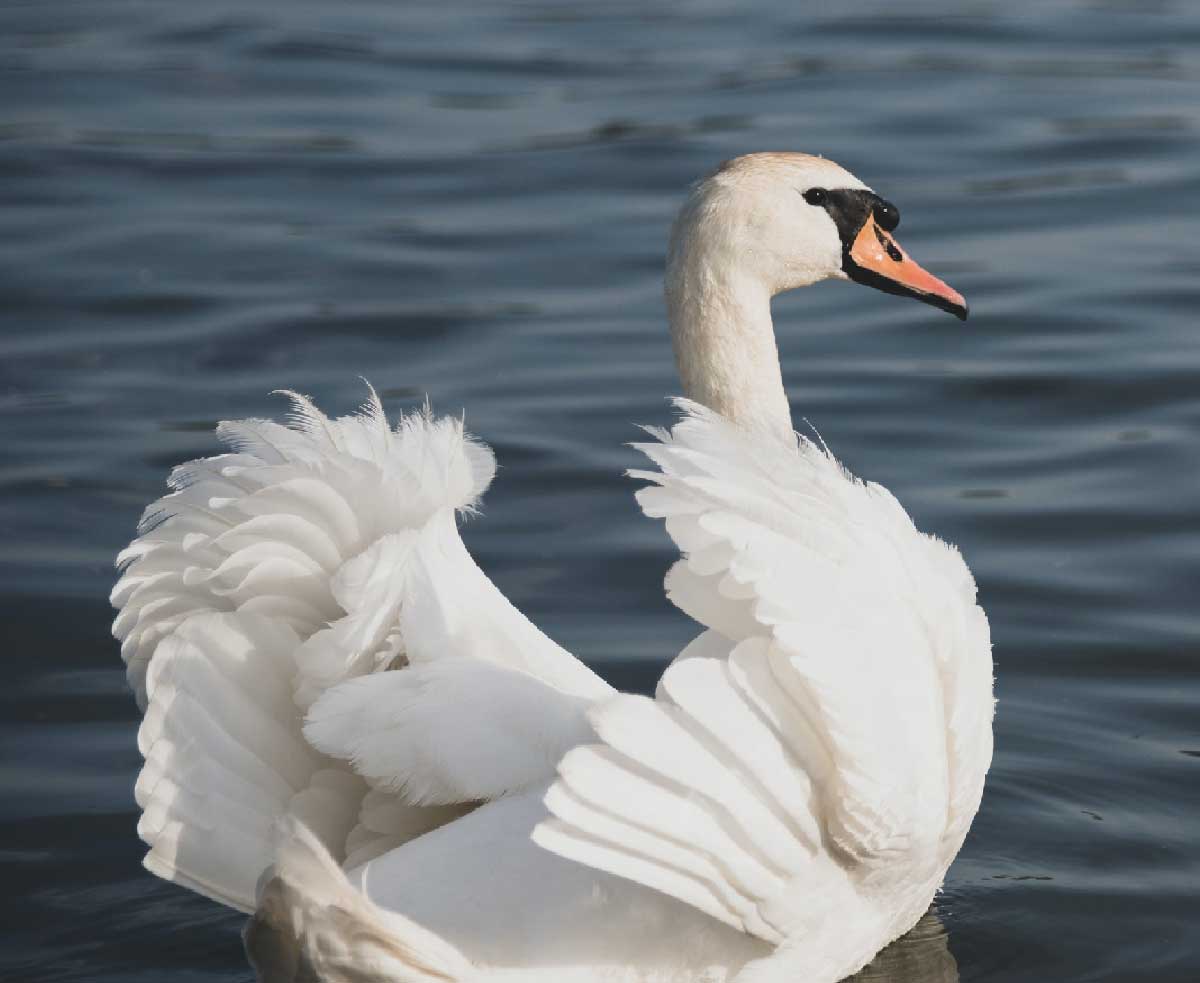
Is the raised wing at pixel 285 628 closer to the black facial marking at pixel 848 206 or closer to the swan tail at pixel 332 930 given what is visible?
the swan tail at pixel 332 930

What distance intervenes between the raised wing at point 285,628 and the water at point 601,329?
830 mm

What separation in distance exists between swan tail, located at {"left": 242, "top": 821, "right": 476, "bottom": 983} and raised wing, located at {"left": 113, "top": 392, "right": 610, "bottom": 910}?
414mm

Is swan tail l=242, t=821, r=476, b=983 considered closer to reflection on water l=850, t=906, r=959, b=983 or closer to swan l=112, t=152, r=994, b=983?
swan l=112, t=152, r=994, b=983

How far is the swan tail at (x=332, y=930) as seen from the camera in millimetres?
3562

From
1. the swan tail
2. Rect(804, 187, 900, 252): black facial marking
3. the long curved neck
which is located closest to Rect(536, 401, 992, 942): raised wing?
the swan tail

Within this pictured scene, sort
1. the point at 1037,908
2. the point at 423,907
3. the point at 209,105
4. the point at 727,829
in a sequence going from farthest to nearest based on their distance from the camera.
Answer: the point at 209,105 < the point at 1037,908 < the point at 423,907 < the point at 727,829

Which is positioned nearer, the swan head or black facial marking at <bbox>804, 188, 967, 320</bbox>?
the swan head

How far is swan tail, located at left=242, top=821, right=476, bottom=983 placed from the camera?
3562 mm

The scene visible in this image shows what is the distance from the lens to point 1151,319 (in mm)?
9062

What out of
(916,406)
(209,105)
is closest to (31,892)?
(916,406)

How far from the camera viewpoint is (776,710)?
3598 millimetres

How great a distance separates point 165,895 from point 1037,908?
6.32ft

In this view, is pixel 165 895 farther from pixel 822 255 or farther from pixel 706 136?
pixel 706 136

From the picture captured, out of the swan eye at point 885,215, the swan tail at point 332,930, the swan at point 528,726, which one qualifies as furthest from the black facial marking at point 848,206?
the swan tail at point 332,930
